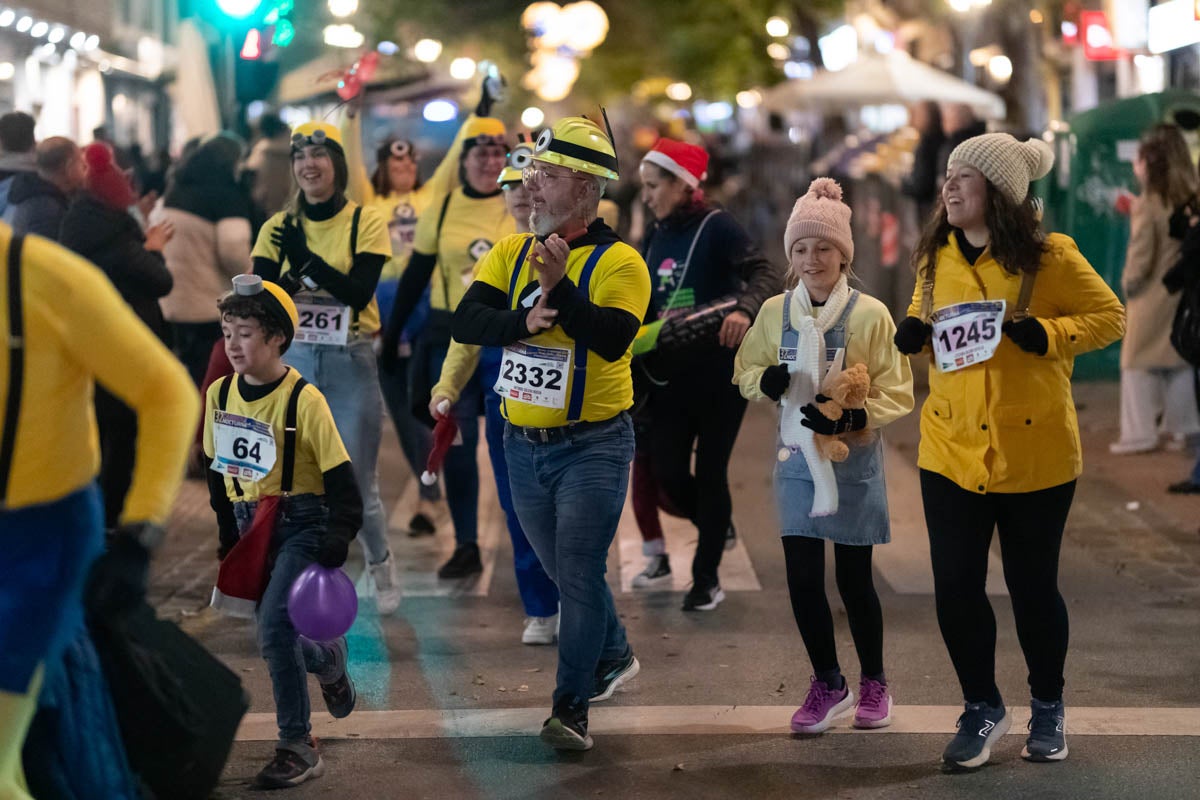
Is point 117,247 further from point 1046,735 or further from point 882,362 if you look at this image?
point 1046,735

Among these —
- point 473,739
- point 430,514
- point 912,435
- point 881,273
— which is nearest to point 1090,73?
point 881,273

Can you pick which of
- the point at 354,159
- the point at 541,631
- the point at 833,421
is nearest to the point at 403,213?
the point at 354,159

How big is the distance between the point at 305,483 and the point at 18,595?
1879mm

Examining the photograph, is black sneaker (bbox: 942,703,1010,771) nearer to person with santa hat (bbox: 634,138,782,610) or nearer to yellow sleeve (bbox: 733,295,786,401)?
yellow sleeve (bbox: 733,295,786,401)

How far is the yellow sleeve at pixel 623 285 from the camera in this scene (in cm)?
559

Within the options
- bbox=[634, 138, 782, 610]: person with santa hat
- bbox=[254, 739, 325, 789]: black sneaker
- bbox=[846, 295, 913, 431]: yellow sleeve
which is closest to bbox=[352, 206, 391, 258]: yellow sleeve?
bbox=[634, 138, 782, 610]: person with santa hat

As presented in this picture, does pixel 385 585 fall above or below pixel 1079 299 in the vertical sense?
below

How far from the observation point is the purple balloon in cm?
518

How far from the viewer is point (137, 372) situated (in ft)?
12.4

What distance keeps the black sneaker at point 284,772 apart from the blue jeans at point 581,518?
87cm

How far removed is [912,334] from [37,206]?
5.41 metres

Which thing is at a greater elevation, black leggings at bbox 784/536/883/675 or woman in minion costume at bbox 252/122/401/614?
woman in minion costume at bbox 252/122/401/614

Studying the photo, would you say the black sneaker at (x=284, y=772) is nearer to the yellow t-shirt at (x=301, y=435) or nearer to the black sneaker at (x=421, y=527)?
the yellow t-shirt at (x=301, y=435)

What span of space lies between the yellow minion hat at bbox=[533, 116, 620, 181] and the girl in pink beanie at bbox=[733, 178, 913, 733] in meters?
0.78
